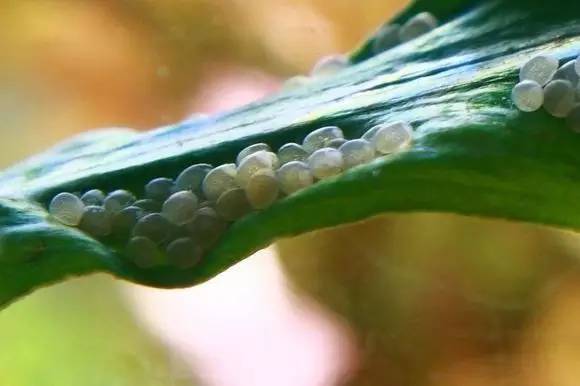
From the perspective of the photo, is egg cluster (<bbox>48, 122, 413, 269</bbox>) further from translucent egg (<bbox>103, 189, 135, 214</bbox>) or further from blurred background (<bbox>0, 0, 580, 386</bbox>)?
blurred background (<bbox>0, 0, 580, 386</bbox>)

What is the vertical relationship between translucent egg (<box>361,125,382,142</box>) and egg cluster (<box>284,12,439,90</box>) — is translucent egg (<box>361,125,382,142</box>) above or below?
below

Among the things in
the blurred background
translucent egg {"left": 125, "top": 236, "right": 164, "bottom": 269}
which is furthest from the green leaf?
the blurred background

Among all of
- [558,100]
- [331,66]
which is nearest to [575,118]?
[558,100]

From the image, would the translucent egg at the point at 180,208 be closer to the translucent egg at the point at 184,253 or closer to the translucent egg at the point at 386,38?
the translucent egg at the point at 184,253

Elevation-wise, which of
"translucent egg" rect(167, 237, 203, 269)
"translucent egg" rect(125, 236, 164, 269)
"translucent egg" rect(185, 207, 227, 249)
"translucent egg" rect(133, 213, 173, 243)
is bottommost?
"translucent egg" rect(125, 236, 164, 269)

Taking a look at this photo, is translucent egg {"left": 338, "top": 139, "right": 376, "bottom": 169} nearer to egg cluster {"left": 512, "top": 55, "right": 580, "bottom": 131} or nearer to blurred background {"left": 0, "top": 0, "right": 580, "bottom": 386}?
egg cluster {"left": 512, "top": 55, "right": 580, "bottom": 131}

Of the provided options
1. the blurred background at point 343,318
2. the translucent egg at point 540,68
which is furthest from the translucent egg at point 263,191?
the blurred background at point 343,318

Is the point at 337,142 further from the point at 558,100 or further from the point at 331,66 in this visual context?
the point at 331,66

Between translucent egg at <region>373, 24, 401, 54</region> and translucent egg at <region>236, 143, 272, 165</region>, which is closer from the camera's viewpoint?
translucent egg at <region>236, 143, 272, 165</region>
